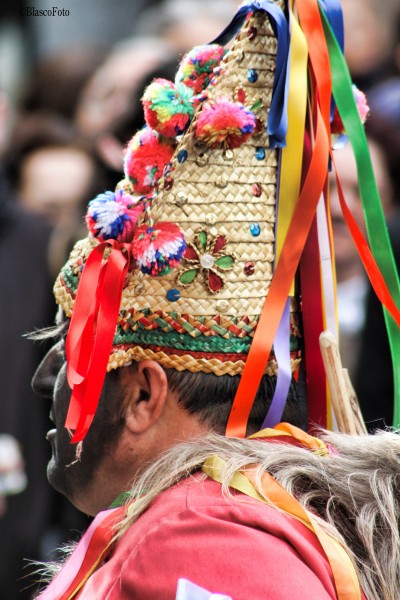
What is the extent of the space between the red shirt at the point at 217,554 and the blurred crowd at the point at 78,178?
1804mm

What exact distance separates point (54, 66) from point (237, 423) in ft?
11.4

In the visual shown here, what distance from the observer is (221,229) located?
6.49ft

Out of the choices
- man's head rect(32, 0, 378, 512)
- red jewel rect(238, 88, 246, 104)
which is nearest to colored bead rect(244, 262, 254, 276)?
man's head rect(32, 0, 378, 512)

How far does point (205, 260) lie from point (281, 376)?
0.27 meters

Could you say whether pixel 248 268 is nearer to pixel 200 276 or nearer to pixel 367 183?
pixel 200 276

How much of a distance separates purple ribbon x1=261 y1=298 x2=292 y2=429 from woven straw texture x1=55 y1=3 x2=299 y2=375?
0.02 metres

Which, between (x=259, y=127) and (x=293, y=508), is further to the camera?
(x=259, y=127)

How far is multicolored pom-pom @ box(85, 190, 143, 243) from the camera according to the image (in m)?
2.01

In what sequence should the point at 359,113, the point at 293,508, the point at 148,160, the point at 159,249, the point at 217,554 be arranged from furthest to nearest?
the point at 359,113 → the point at 148,160 → the point at 159,249 → the point at 293,508 → the point at 217,554

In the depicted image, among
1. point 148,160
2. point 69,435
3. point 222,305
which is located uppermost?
point 148,160

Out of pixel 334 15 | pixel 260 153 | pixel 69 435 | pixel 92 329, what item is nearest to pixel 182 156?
pixel 260 153

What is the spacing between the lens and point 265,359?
1968 millimetres

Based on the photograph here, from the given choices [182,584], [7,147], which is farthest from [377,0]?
[182,584]

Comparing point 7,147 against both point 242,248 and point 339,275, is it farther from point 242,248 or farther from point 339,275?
point 242,248
